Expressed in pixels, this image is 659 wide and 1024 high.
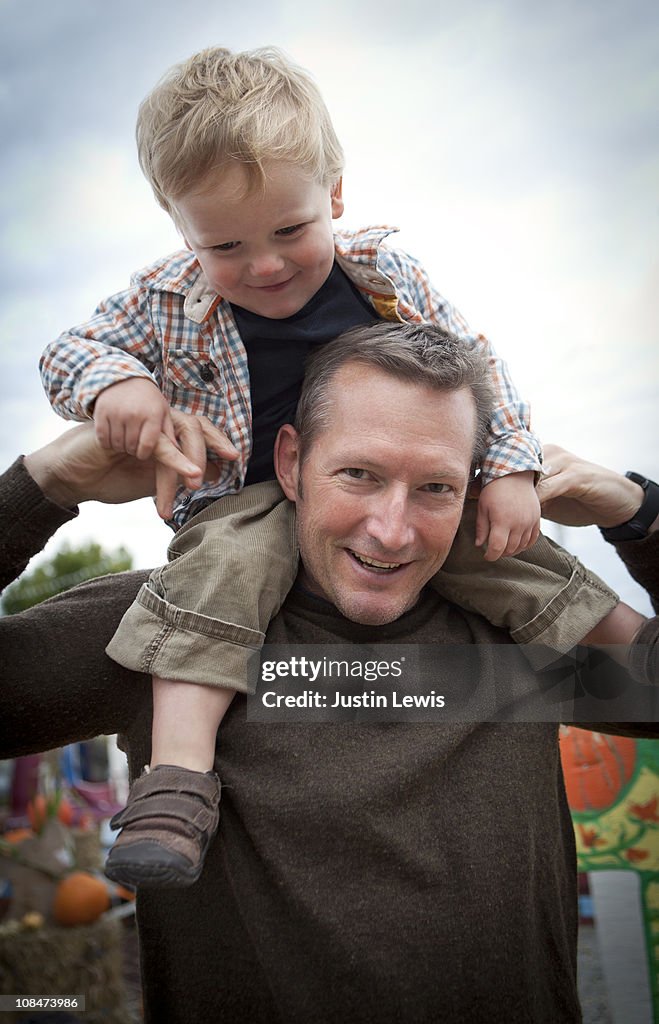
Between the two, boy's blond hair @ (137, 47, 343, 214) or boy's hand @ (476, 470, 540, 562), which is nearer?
boy's blond hair @ (137, 47, 343, 214)

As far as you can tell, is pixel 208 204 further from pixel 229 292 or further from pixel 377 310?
pixel 377 310

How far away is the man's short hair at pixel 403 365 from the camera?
48.2 inches

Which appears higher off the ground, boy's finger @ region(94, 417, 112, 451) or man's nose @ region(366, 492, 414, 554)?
boy's finger @ region(94, 417, 112, 451)

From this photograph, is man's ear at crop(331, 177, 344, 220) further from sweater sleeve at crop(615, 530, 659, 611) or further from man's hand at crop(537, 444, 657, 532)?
sweater sleeve at crop(615, 530, 659, 611)

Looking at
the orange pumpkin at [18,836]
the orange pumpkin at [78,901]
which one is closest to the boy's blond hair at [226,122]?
the orange pumpkin at [78,901]

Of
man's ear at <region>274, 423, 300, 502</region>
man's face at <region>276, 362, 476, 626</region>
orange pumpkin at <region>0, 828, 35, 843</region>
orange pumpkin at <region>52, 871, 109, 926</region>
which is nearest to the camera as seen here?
man's face at <region>276, 362, 476, 626</region>

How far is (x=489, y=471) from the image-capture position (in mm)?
1275

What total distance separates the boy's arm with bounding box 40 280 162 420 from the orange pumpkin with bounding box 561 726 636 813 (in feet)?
4.39

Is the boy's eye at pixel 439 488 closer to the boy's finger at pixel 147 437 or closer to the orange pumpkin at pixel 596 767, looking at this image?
the boy's finger at pixel 147 437

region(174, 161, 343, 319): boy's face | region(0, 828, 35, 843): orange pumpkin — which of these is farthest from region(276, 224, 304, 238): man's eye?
region(0, 828, 35, 843): orange pumpkin

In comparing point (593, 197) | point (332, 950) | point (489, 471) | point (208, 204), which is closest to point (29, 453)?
point (208, 204)

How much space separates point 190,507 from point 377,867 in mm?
612

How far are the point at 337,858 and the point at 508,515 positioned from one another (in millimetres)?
535

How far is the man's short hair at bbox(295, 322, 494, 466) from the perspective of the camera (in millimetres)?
1225
